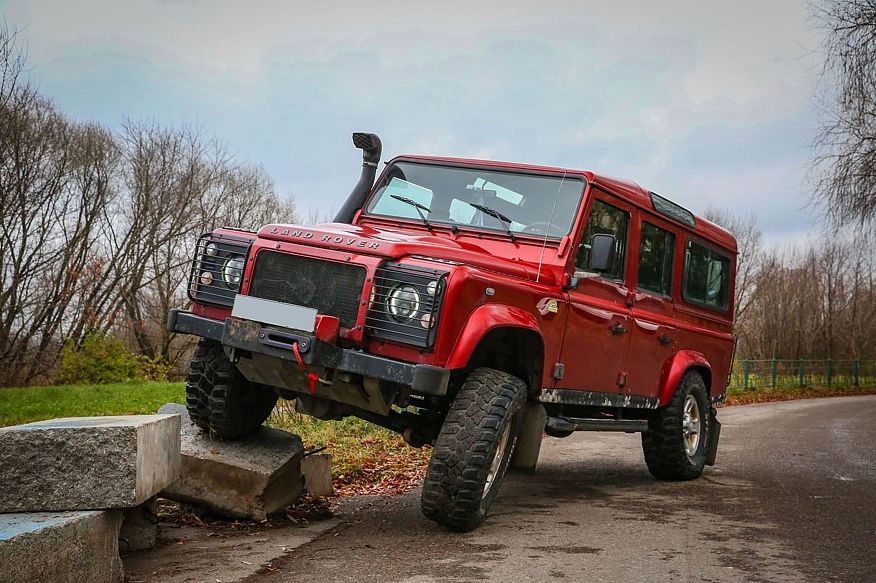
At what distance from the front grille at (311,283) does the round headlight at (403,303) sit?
7.2 inches

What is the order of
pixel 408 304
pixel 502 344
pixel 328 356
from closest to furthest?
1. pixel 328 356
2. pixel 408 304
3. pixel 502 344

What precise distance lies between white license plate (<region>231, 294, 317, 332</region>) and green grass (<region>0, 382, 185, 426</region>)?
1080cm

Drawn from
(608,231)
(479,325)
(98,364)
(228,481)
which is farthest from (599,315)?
(98,364)

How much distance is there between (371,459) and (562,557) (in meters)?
4.27

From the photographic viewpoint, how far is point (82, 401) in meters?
18.9

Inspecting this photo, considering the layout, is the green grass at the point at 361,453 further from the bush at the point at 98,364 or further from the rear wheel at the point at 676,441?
the bush at the point at 98,364

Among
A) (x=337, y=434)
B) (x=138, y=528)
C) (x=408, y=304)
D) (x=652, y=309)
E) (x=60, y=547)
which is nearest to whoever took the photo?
(x=60, y=547)

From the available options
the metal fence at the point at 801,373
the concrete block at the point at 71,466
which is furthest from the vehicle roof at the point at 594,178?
the metal fence at the point at 801,373

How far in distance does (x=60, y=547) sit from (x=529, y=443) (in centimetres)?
313

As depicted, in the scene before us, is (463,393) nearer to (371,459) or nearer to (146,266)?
(371,459)

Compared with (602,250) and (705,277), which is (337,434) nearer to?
(705,277)

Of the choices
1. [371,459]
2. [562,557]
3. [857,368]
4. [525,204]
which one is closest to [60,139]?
[371,459]

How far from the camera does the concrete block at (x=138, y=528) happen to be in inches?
193

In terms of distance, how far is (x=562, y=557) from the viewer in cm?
496
